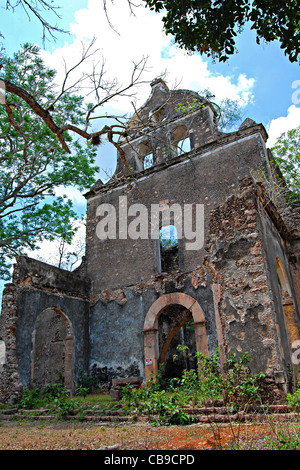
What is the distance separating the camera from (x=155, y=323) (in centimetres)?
1032

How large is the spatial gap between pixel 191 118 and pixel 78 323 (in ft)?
26.5

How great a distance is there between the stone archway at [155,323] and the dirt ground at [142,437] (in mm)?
4547

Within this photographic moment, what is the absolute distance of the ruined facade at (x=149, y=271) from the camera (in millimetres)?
9047

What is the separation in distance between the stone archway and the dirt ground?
179 inches

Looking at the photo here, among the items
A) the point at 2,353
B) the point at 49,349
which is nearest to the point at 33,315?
the point at 2,353

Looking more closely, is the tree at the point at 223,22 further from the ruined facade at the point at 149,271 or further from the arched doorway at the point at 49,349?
the arched doorway at the point at 49,349

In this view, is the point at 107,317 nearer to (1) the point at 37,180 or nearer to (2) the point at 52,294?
(2) the point at 52,294

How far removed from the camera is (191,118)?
490 inches

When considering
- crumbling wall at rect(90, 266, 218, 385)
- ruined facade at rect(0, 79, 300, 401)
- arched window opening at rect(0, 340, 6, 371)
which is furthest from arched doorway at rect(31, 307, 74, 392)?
arched window opening at rect(0, 340, 6, 371)

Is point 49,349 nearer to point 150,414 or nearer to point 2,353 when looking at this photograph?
point 2,353

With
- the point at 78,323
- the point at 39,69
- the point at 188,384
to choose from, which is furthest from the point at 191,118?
the point at 188,384

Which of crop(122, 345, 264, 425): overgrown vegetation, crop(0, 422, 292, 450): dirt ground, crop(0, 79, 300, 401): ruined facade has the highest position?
crop(0, 79, 300, 401): ruined facade

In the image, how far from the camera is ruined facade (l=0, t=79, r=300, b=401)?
29.7 ft

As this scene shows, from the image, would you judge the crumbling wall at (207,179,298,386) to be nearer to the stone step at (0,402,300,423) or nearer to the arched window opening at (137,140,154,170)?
the stone step at (0,402,300,423)
